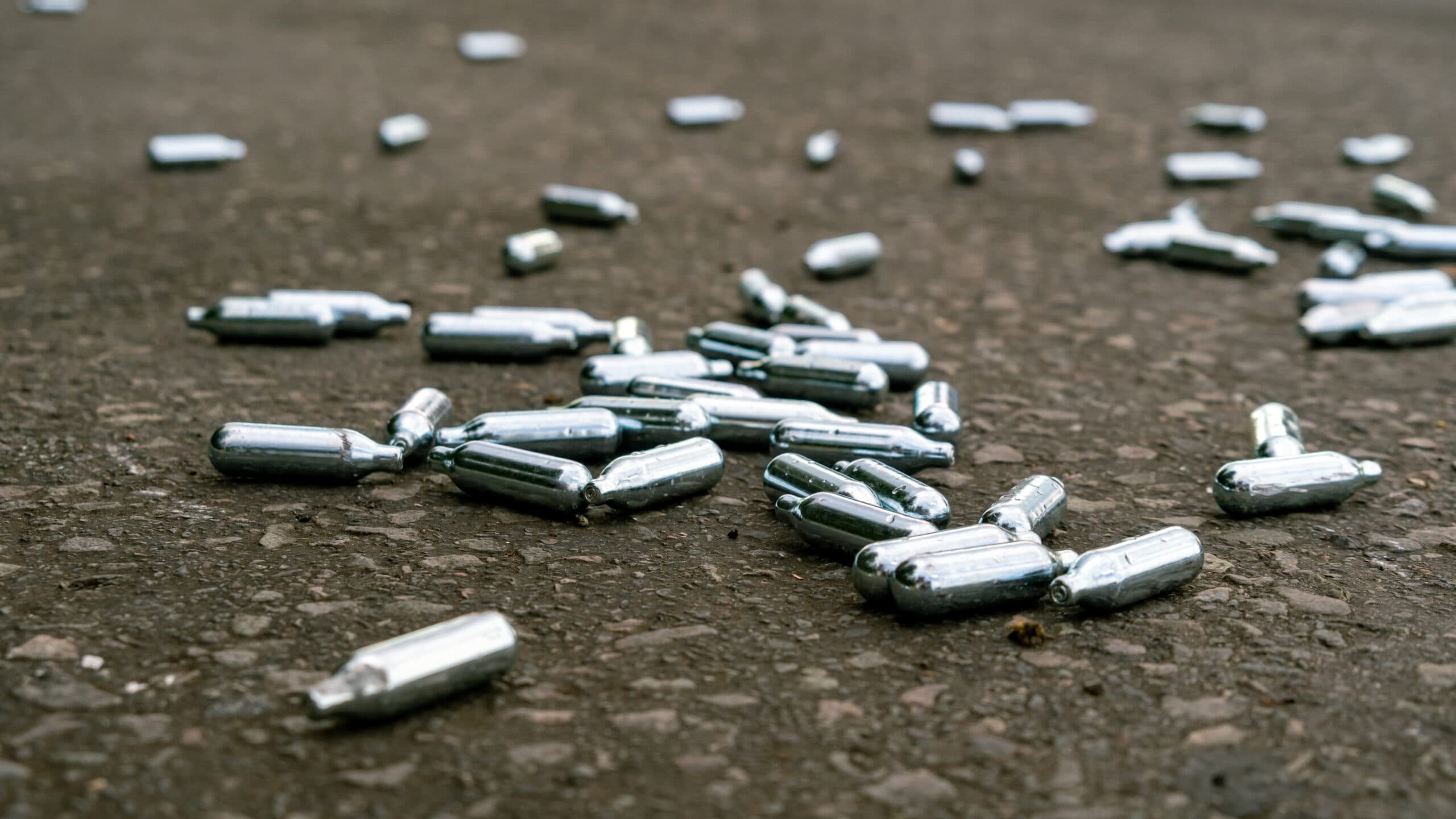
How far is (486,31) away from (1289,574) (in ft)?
35.1

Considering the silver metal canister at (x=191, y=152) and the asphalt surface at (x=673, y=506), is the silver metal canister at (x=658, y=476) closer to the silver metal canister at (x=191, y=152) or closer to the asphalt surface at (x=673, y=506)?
the asphalt surface at (x=673, y=506)

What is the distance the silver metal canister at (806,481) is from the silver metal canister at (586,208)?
346 centimetres

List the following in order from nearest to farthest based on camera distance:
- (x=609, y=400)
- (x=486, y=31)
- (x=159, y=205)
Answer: (x=609, y=400) < (x=159, y=205) < (x=486, y=31)

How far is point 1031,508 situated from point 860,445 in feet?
2.38

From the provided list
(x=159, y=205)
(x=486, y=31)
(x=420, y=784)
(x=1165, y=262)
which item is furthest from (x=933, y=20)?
(x=420, y=784)

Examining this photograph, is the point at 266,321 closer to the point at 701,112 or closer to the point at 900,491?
the point at 900,491

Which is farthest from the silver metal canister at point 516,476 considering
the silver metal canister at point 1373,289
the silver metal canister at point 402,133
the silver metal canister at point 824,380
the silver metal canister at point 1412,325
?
the silver metal canister at point 402,133

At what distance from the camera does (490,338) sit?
17.1 feet

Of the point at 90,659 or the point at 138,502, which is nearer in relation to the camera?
the point at 90,659

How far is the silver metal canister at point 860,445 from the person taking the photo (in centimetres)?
428

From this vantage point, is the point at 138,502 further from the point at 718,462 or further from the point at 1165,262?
the point at 1165,262

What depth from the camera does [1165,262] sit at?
22.4 feet

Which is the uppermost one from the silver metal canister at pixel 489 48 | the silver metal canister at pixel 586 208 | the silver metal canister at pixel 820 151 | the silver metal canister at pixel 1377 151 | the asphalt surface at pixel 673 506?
the silver metal canister at pixel 489 48

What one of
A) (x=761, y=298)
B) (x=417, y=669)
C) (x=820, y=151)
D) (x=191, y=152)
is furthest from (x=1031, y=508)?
(x=191, y=152)
